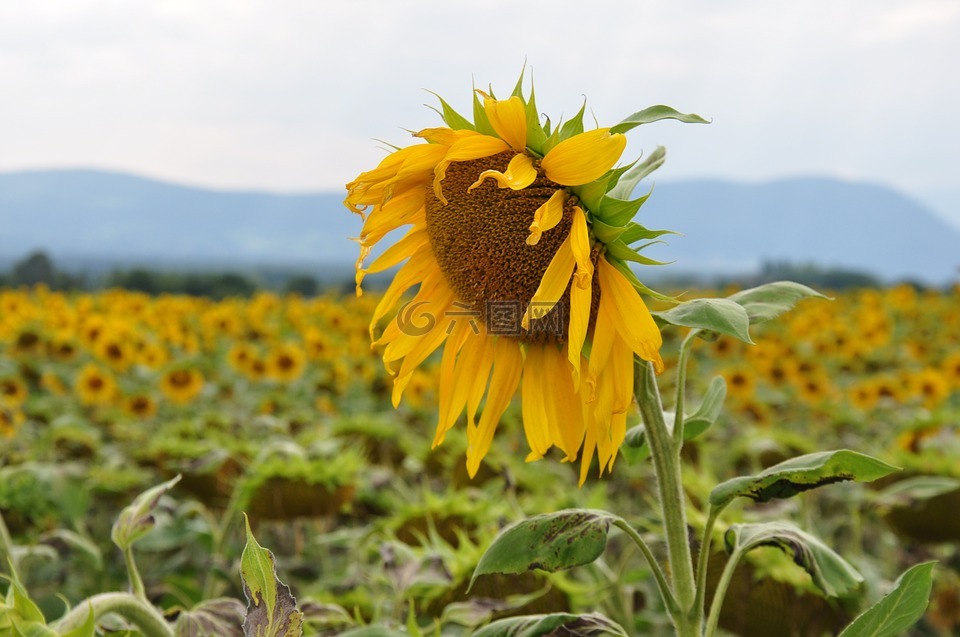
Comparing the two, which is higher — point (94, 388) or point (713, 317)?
point (713, 317)

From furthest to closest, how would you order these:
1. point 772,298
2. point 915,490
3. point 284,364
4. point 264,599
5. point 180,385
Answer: point 284,364
point 180,385
point 915,490
point 772,298
point 264,599

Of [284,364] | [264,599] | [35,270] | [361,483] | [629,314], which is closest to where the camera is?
[264,599]

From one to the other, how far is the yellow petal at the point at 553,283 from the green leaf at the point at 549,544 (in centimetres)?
19

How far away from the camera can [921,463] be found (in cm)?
231

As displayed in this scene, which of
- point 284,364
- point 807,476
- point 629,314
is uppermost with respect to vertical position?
point 629,314

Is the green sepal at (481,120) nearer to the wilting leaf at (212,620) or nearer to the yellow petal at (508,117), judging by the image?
the yellow petal at (508,117)

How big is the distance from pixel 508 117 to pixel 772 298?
339 millimetres

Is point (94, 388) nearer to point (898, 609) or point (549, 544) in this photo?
point (549, 544)

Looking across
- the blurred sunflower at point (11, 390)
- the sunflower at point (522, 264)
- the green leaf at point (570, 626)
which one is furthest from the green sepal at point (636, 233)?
the blurred sunflower at point (11, 390)

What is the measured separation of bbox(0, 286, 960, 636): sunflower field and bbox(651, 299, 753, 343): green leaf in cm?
17

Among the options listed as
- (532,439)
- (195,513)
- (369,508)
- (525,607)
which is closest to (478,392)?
(532,439)

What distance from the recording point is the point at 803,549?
88 cm

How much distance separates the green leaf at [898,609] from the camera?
0.74 meters

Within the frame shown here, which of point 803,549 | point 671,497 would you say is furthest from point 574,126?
point 803,549
